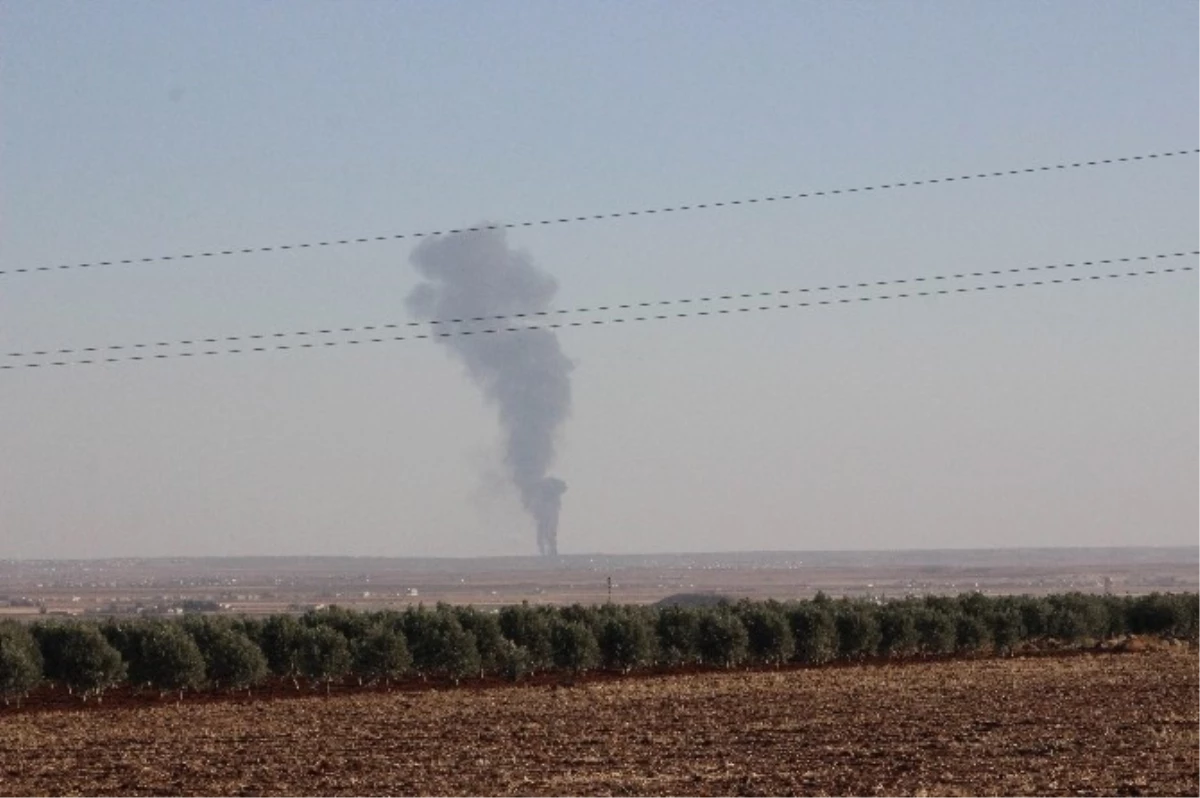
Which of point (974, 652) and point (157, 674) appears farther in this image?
point (974, 652)

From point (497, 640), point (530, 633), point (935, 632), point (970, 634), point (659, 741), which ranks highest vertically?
point (530, 633)

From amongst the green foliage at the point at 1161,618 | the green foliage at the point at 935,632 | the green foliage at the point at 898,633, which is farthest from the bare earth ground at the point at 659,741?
the green foliage at the point at 1161,618

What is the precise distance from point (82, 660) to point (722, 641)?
1667 centimetres

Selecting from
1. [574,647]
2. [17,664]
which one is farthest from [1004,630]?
[17,664]

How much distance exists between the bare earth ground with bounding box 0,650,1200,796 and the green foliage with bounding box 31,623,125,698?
2.13 m

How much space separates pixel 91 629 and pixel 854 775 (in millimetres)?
23479

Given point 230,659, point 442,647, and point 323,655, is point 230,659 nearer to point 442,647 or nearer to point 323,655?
point 323,655

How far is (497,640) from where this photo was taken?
47.6 m

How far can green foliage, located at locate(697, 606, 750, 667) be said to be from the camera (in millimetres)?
50938

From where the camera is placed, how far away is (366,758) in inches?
1112

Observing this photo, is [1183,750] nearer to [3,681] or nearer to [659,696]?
[659,696]

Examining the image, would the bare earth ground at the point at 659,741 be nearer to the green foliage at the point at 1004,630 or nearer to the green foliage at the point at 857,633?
the green foliage at the point at 857,633

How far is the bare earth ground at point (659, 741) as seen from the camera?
24484 mm

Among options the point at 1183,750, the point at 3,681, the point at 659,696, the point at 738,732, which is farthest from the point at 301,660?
the point at 1183,750
